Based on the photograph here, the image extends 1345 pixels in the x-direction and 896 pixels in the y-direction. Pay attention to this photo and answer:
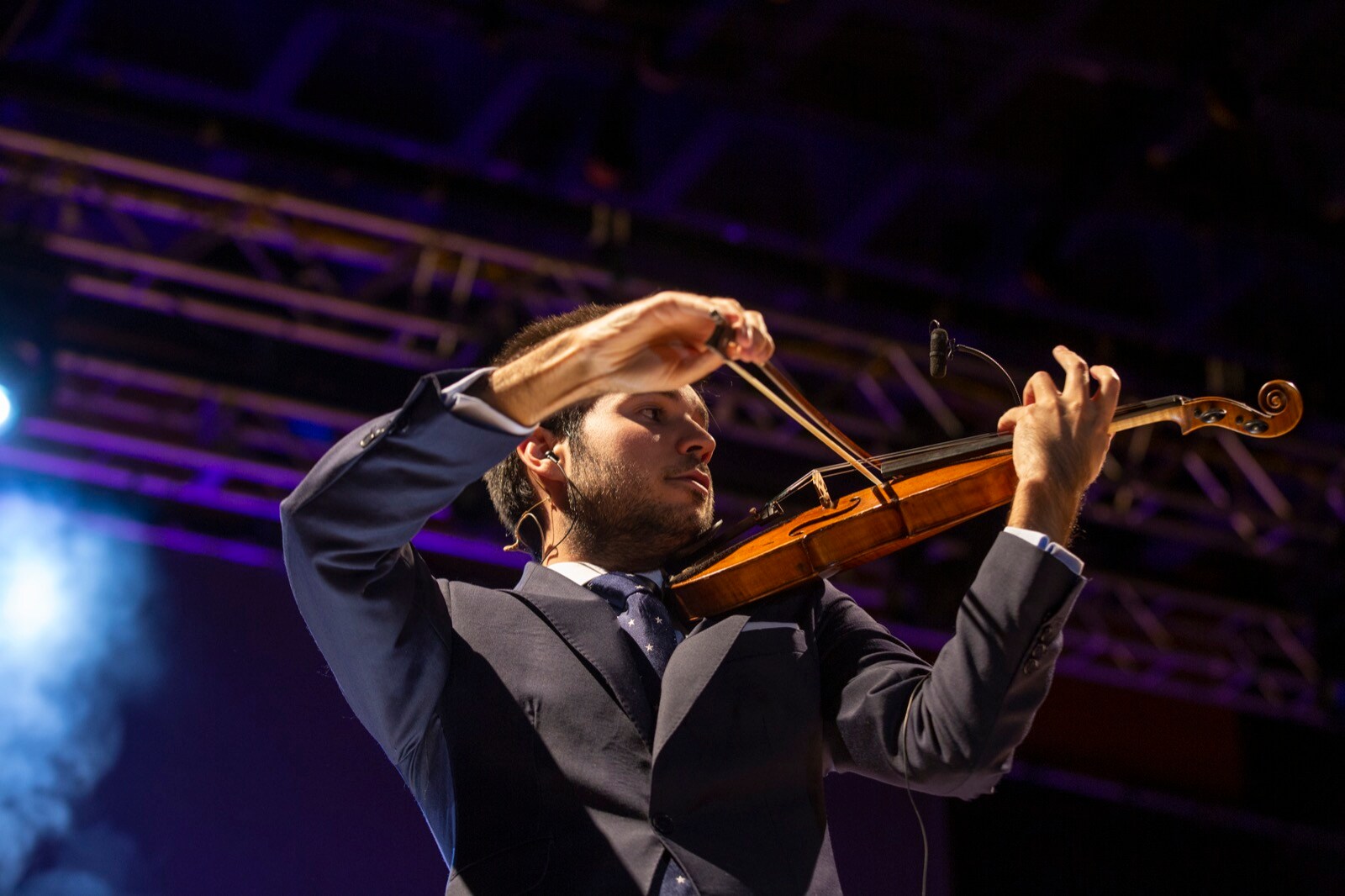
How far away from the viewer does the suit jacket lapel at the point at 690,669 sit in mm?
2018

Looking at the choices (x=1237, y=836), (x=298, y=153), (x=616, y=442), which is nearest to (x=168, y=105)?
(x=298, y=153)

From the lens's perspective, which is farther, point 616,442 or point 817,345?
point 817,345

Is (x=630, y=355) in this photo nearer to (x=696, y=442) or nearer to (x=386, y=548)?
(x=386, y=548)

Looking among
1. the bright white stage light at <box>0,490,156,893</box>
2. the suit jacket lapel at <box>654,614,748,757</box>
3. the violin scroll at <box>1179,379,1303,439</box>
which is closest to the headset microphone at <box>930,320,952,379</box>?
the violin scroll at <box>1179,379,1303,439</box>

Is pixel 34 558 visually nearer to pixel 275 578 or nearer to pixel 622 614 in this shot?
pixel 275 578

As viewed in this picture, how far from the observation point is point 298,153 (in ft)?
19.2

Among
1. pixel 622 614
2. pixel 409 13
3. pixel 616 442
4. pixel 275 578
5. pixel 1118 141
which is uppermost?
pixel 409 13

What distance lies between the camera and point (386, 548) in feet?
6.44

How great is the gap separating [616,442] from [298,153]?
3920 millimetres

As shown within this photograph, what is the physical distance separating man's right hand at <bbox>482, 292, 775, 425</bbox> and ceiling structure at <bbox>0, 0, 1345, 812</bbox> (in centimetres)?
371

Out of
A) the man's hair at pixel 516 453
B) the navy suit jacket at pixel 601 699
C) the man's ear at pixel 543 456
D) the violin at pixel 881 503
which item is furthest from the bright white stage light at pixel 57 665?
the violin at pixel 881 503

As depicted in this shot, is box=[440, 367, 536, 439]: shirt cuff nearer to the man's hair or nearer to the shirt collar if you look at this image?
the shirt collar

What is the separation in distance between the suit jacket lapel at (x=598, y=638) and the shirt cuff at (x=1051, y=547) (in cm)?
66

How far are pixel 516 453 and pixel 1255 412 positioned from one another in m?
1.44
